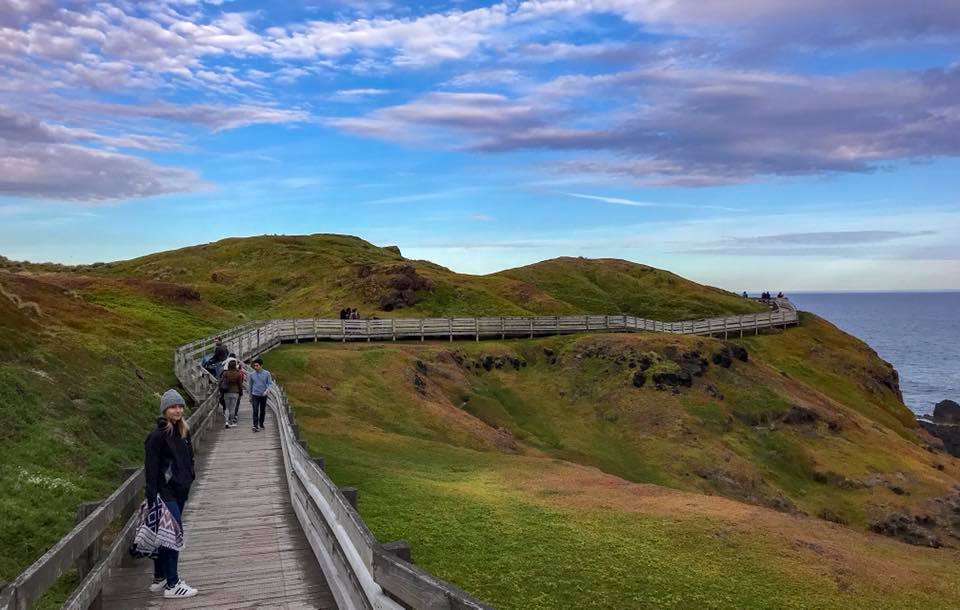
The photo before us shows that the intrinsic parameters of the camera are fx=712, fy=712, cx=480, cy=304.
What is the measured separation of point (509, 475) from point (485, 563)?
404 inches

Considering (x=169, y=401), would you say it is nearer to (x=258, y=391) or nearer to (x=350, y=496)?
(x=350, y=496)

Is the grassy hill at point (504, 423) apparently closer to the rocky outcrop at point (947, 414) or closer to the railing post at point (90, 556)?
the railing post at point (90, 556)

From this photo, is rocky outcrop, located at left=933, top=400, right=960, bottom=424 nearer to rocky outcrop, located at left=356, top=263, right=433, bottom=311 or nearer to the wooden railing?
rocky outcrop, located at left=356, top=263, right=433, bottom=311

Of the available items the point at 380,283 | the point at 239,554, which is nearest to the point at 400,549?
the point at 239,554

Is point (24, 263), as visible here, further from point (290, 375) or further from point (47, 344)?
point (47, 344)

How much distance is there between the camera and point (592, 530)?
1650 centimetres

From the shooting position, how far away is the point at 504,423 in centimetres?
4209

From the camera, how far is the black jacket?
914 cm

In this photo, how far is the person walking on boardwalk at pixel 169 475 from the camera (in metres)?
8.99

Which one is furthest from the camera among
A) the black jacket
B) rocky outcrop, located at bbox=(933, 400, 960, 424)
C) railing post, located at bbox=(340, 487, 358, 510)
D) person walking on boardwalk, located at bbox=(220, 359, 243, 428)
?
rocky outcrop, located at bbox=(933, 400, 960, 424)

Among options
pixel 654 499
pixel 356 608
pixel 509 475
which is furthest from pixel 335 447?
pixel 356 608

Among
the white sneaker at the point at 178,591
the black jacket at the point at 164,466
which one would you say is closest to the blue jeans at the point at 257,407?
the black jacket at the point at 164,466

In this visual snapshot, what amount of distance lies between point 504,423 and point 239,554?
31.9m

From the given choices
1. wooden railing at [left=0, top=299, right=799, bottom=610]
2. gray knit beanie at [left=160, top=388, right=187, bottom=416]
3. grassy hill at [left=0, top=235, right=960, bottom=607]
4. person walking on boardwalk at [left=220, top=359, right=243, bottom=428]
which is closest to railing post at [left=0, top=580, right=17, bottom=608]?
wooden railing at [left=0, top=299, right=799, bottom=610]
